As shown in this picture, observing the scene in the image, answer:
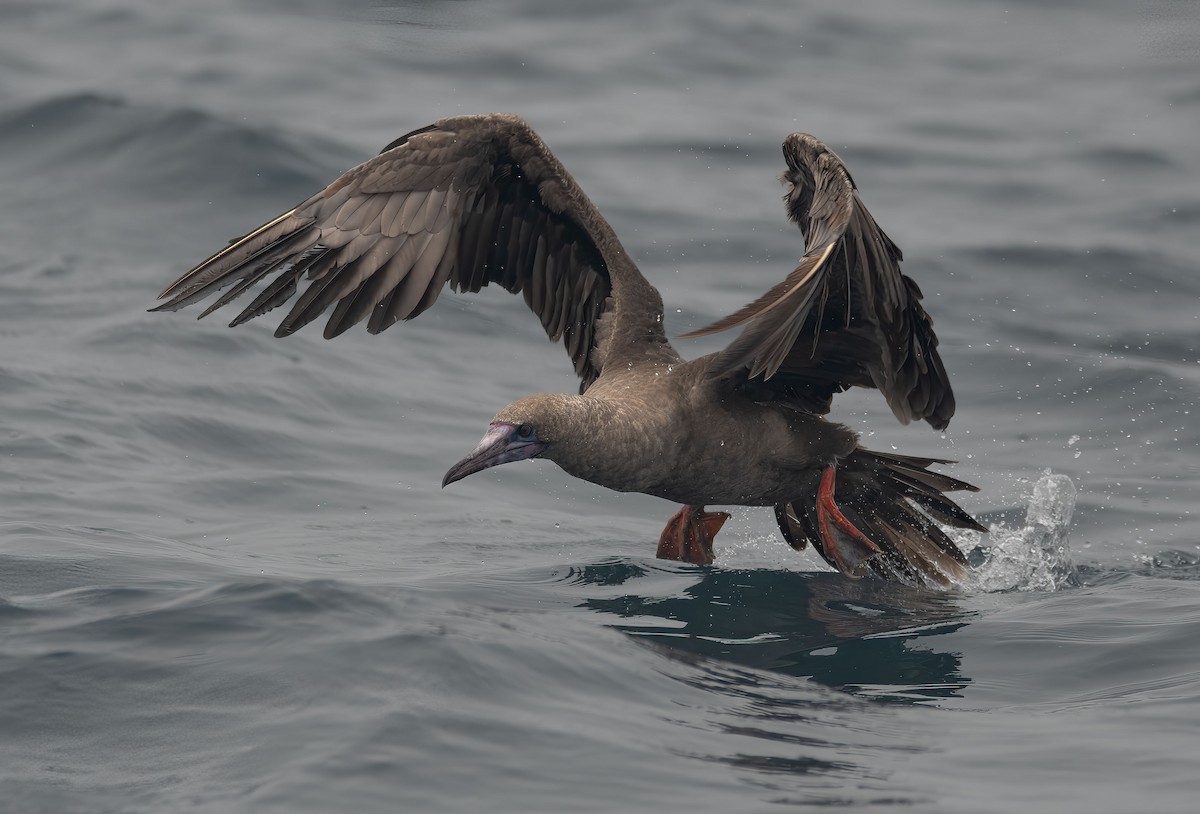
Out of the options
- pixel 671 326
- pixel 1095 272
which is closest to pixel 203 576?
pixel 671 326

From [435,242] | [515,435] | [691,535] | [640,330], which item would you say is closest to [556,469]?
[691,535]

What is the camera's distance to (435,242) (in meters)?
8.34

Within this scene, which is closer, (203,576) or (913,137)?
(203,576)

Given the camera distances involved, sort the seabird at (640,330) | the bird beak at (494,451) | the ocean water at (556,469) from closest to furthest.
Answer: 1. the ocean water at (556,469)
2. the bird beak at (494,451)
3. the seabird at (640,330)

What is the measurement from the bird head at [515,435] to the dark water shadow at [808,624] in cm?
92

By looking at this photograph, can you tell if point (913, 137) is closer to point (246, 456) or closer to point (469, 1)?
point (469, 1)

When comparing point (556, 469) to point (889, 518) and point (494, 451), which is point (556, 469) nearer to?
point (889, 518)

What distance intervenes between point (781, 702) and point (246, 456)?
529 cm

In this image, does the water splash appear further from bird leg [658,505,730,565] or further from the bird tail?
bird leg [658,505,730,565]

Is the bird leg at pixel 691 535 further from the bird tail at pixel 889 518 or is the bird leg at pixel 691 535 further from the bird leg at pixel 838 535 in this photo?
the bird leg at pixel 838 535

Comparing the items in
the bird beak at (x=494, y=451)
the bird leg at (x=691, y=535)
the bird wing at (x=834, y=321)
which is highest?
the bird wing at (x=834, y=321)

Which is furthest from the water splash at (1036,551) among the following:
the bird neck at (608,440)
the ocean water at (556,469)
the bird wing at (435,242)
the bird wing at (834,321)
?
the bird wing at (435,242)

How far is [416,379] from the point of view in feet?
40.1

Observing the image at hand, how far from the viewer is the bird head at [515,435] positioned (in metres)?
6.88
